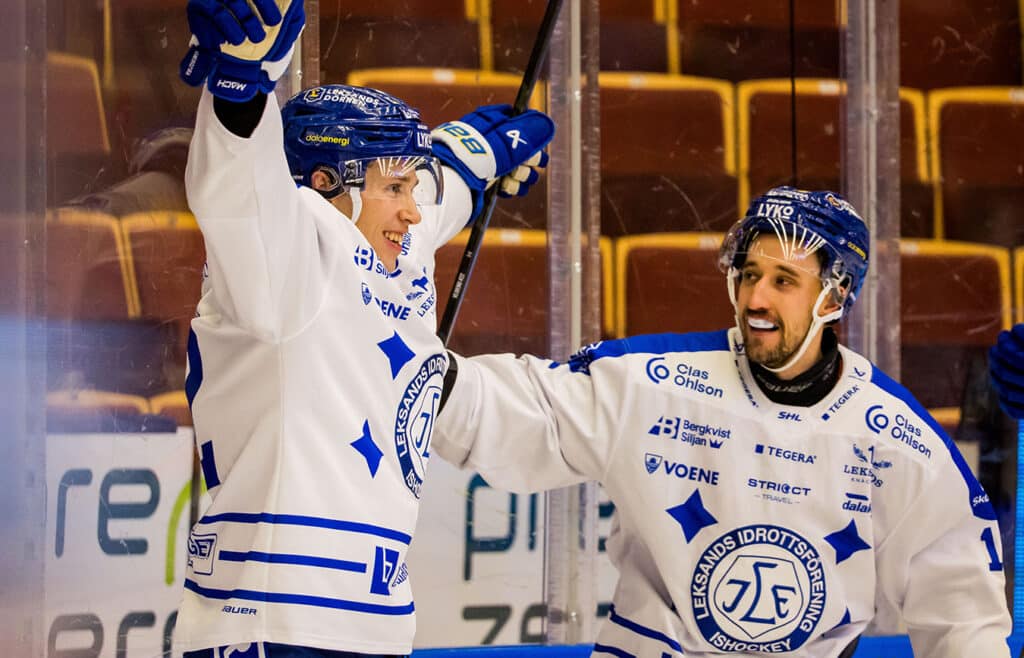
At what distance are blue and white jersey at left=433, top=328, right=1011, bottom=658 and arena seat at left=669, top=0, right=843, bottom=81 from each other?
114 centimetres

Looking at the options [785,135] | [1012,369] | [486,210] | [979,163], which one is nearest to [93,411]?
[486,210]

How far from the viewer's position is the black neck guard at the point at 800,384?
2383 mm

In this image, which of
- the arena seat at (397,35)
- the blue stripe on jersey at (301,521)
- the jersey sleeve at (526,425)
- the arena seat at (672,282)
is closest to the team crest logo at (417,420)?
the blue stripe on jersey at (301,521)

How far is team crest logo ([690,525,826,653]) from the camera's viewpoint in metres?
2.29

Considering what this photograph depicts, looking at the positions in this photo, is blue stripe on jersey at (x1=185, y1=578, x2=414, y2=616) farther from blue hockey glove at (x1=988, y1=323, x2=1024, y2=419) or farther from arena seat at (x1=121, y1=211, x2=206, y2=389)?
blue hockey glove at (x1=988, y1=323, x2=1024, y2=419)

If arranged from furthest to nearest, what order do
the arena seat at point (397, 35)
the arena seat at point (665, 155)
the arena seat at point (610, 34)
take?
the arena seat at point (665, 155), the arena seat at point (610, 34), the arena seat at point (397, 35)

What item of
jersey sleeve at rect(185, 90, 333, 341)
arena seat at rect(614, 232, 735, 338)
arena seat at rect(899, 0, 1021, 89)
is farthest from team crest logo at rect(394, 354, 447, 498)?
arena seat at rect(899, 0, 1021, 89)

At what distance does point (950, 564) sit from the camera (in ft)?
7.78

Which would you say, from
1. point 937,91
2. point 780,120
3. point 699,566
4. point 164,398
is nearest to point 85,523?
point 164,398

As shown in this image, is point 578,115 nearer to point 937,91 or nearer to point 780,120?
point 780,120

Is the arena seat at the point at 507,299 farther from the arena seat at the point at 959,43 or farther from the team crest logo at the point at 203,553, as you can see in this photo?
the team crest logo at the point at 203,553

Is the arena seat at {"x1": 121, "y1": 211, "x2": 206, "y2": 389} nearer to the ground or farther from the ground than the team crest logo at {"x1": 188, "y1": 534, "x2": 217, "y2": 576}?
A: farther from the ground

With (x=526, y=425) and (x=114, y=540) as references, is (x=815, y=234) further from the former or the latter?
(x=114, y=540)

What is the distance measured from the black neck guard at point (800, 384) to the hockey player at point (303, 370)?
765 mm
